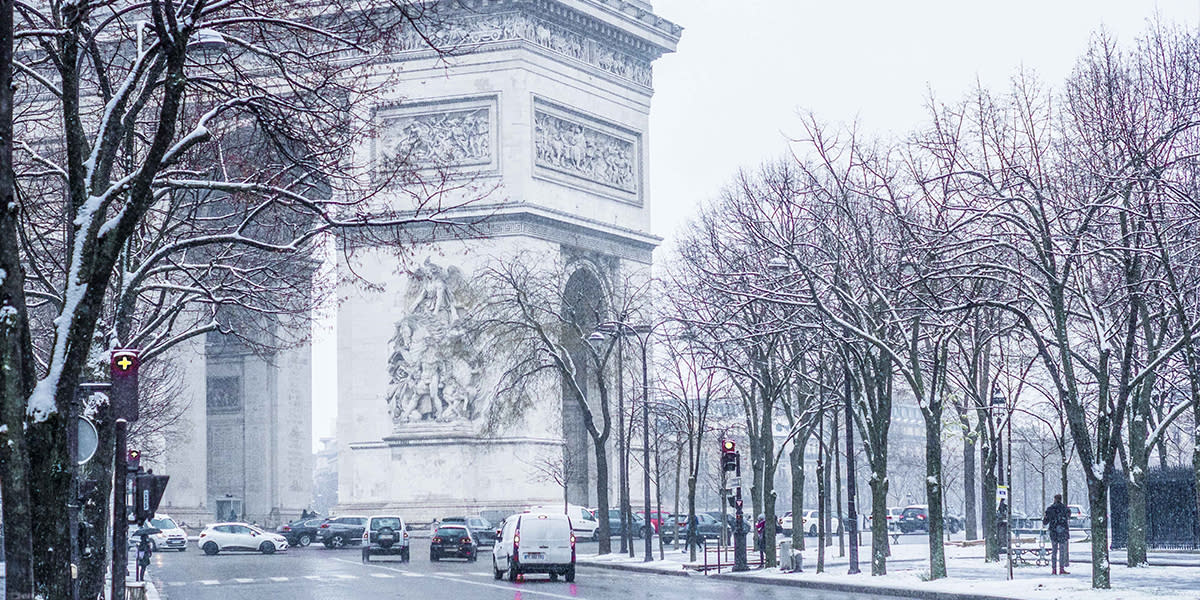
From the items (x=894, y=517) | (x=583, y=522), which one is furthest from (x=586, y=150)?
(x=894, y=517)

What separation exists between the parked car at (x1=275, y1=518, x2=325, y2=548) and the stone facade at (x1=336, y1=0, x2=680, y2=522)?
26.9 feet

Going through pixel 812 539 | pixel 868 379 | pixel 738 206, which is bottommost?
pixel 812 539

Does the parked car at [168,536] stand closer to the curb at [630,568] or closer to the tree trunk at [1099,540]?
the curb at [630,568]

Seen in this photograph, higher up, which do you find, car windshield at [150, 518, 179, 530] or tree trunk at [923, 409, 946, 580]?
tree trunk at [923, 409, 946, 580]

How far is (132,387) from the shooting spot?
19.6m

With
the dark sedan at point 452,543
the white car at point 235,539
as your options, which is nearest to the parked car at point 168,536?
the white car at point 235,539

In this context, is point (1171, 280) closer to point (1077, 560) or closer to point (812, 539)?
point (1077, 560)

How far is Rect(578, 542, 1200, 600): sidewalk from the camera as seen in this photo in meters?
32.5

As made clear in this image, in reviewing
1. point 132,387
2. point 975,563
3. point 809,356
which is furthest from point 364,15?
point 809,356

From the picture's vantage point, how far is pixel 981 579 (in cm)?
3884

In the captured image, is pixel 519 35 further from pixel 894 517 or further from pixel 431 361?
pixel 894 517

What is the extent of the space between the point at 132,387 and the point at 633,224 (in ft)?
173

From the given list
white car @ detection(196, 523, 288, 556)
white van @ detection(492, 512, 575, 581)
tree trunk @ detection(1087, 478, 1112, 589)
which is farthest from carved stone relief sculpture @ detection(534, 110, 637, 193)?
tree trunk @ detection(1087, 478, 1112, 589)

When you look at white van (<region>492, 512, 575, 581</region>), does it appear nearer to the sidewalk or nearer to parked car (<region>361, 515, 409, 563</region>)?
the sidewalk
